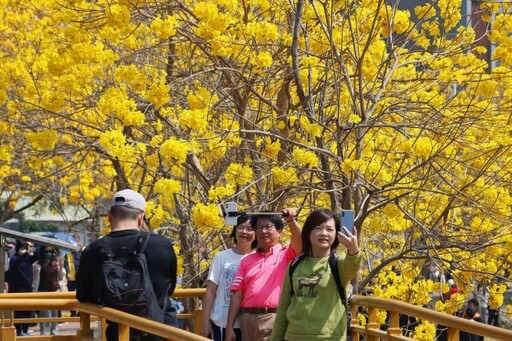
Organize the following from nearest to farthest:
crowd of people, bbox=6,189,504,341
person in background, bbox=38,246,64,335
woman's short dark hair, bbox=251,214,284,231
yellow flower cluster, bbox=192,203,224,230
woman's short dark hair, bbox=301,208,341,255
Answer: crowd of people, bbox=6,189,504,341 < woman's short dark hair, bbox=301,208,341,255 < woman's short dark hair, bbox=251,214,284,231 < yellow flower cluster, bbox=192,203,224,230 < person in background, bbox=38,246,64,335

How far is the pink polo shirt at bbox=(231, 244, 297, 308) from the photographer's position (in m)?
7.48

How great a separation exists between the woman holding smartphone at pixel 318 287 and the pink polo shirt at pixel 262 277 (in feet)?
3.15

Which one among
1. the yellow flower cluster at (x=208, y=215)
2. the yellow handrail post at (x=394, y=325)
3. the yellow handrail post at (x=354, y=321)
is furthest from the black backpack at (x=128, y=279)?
the yellow flower cluster at (x=208, y=215)

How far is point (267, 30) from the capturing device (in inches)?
404

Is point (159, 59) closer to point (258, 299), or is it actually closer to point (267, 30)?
point (267, 30)

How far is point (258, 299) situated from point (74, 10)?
4861 millimetres

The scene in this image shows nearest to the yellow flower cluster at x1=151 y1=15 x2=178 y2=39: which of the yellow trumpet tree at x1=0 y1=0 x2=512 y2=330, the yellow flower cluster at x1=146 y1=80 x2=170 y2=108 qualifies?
the yellow trumpet tree at x1=0 y1=0 x2=512 y2=330

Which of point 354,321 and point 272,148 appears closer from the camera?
point 354,321

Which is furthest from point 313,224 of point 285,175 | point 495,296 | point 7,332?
point 495,296

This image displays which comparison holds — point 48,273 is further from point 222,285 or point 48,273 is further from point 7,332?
point 7,332

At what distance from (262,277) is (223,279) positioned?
67 centimetres

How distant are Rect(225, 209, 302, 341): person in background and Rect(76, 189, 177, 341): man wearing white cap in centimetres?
147

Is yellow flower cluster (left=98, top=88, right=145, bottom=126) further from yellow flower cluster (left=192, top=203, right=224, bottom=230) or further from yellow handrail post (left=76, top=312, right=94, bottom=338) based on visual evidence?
yellow handrail post (left=76, top=312, right=94, bottom=338)

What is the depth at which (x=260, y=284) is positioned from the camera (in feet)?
24.6
